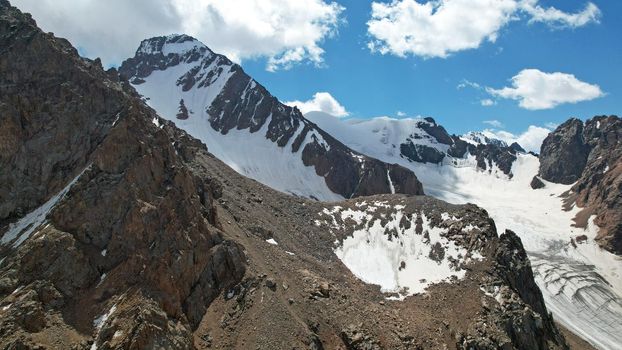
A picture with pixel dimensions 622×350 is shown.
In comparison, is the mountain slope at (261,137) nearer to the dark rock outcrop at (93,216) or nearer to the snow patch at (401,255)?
the snow patch at (401,255)

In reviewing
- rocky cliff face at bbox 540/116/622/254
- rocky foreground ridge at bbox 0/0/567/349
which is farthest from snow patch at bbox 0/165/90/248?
rocky cliff face at bbox 540/116/622/254

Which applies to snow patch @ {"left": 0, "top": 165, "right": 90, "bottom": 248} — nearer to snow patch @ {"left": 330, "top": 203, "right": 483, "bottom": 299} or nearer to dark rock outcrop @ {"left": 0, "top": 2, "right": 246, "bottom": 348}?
dark rock outcrop @ {"left": 0, "top": 2, "right": 246, "bottom": 348}

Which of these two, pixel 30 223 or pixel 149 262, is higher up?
pixel 149 262

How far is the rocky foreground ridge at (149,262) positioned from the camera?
34469mm

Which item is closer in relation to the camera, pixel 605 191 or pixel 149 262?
pixel 149 262

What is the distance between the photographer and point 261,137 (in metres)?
161

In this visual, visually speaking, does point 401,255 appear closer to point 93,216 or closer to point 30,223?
point 93,216

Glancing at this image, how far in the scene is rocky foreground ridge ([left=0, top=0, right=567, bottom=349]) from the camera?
34469 mm

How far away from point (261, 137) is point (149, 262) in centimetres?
12396

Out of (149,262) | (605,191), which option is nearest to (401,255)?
(149,262)

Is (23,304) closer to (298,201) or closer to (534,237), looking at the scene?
(298,201)

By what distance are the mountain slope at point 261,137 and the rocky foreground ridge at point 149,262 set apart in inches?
3388

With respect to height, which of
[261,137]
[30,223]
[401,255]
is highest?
[261,137]

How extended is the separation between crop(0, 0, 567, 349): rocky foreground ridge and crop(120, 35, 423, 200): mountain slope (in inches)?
3388
